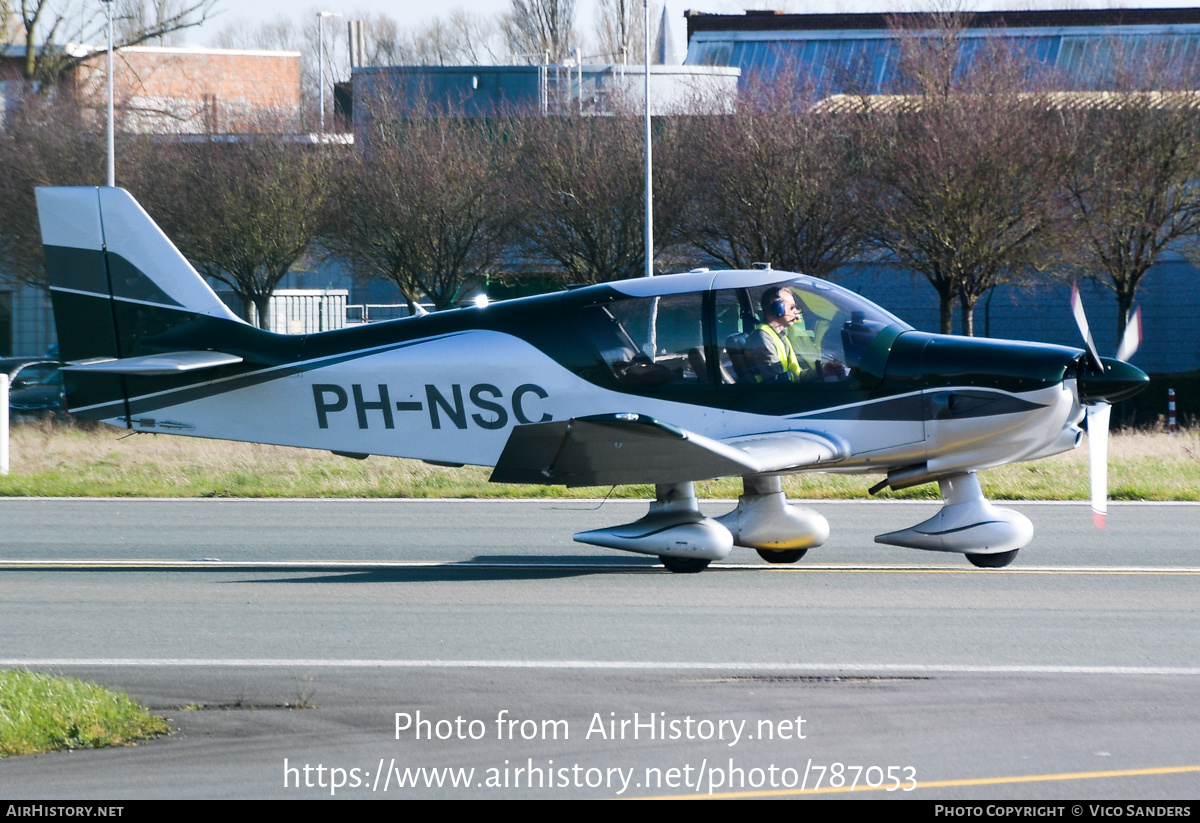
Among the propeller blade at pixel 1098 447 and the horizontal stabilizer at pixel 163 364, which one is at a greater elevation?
the horizontal stabilizer at pixel 163 364

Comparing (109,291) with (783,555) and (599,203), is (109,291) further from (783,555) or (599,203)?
(599,203)

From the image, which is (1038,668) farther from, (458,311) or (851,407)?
(458,311)

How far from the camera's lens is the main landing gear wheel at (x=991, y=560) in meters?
9.66

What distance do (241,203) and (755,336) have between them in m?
22.5

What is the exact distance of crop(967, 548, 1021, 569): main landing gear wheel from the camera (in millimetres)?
9656

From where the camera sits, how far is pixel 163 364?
10.1 meters

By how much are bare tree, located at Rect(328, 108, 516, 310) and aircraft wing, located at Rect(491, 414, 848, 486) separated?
21.9m

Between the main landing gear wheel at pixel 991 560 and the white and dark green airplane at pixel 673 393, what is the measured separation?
17 millimetres

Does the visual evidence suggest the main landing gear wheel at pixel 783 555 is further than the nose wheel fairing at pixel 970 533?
Yes

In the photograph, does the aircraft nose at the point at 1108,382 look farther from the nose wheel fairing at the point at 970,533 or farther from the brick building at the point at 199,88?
the brick building at the point at 199,88

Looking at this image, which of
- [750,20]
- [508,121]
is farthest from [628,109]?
[750,20]

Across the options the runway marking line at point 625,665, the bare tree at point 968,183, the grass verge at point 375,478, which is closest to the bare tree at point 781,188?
the bare tree at point 968,183

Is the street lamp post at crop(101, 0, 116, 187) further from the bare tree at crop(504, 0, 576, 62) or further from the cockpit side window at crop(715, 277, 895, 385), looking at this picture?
the bare tree at crop(504, 0, 576, 62)

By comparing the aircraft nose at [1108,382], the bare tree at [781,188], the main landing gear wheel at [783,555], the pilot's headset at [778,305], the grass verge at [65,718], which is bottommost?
the main landing gear wheel at [783,555]
